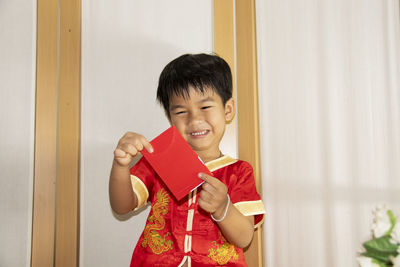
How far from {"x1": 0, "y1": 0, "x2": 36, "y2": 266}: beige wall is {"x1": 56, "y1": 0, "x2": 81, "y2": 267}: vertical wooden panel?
0.11m

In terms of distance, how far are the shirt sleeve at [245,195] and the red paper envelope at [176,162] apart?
0.65 ft

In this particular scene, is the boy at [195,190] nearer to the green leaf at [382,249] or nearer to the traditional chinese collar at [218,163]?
the traditional chinese collar at [218,163]

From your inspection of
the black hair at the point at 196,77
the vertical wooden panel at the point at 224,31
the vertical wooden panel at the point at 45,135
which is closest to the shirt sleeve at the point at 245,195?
the black hair at the point at 196,77

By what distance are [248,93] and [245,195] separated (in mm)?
369

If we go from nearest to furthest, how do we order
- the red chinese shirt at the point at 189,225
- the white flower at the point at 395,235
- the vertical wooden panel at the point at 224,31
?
the white flower at the point at 395,235
the red chinese shirt at the point at 189,225
the vertical wooden panel at the point at 224,31

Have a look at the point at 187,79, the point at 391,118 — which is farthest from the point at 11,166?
the point at 391,118

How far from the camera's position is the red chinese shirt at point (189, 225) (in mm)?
931

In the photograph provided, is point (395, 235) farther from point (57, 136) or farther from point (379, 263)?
point (57, 136)

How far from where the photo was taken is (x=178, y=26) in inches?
50.0

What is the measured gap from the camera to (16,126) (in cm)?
132

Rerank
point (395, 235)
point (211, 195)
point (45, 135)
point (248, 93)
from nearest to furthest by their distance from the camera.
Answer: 1. point (395, 235)
2. point (211, 195)
3. point (248, 93)
4. point (45, 135)

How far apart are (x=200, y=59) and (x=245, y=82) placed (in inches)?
8.0

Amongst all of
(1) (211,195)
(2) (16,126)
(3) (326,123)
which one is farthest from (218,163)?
(2) (16,126)

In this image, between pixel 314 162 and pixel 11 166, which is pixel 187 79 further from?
pixel 11 166
